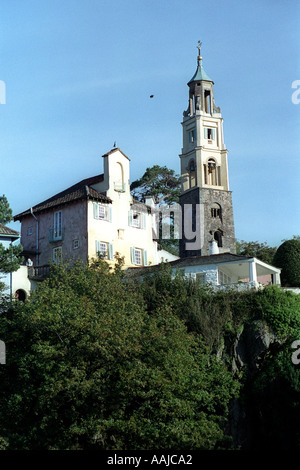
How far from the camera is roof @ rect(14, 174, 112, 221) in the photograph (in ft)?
165

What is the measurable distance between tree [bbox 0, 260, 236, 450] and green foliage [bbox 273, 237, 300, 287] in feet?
46.0

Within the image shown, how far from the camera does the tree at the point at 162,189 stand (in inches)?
2911

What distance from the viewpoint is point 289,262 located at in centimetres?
4962

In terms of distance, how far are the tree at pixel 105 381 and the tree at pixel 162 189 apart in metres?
37.4

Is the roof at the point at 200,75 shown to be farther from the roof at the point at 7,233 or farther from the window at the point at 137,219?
the roof at the point at 7,233

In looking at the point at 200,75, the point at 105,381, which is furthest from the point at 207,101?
the point at 105,381

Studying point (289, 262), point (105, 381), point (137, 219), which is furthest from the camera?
point (137, 219)

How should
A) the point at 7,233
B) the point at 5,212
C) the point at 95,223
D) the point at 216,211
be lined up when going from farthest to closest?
1. the point at 216,211
2. the point at 95,223
3. the point at 7,233
4. the point at 5,212

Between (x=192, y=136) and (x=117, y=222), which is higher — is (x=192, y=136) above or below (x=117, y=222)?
above

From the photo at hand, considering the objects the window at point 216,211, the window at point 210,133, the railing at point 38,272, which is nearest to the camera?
the railing at point 38,272

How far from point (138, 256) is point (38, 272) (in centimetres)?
737

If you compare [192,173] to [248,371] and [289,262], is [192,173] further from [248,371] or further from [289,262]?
[248,371]

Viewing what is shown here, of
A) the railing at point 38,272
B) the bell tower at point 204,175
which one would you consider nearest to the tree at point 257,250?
the bell tower at point 204,175

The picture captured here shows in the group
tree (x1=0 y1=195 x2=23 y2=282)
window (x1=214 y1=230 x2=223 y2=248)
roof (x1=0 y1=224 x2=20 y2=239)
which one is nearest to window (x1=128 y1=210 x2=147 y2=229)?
roof (x1=0 y1=224 x2=20 y2=239)
